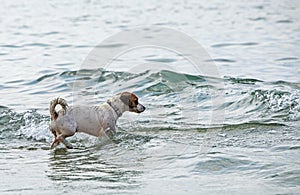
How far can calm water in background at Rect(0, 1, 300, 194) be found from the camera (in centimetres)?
661

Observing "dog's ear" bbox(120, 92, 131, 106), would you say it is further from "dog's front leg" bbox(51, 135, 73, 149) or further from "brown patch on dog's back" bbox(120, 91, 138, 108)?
"dog's front leg" bbox(51, 135, 73, 149)

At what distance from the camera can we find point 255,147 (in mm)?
7840

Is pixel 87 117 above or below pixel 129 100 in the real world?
below

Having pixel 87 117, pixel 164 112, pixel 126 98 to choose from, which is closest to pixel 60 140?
pixel 87 117

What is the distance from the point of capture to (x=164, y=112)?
33.4 ft

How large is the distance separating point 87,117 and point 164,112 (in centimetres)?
223

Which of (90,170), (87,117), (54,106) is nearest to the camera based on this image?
(90,170)

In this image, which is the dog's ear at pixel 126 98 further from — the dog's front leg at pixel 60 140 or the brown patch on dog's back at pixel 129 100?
the dog's front leg at pixel 60 140

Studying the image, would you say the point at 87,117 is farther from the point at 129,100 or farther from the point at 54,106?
the point at 129,100

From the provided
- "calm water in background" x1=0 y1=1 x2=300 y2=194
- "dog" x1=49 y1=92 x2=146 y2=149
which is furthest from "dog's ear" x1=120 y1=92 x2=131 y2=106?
"calm water in background" x1=0 y1=1 x2=300 y2=194

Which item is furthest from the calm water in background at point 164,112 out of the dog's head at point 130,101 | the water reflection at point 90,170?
the dog's head at point 130,101

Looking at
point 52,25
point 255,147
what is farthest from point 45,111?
point 52,25

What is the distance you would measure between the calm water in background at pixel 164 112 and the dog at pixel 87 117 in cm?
18

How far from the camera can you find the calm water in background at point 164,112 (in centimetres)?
661
